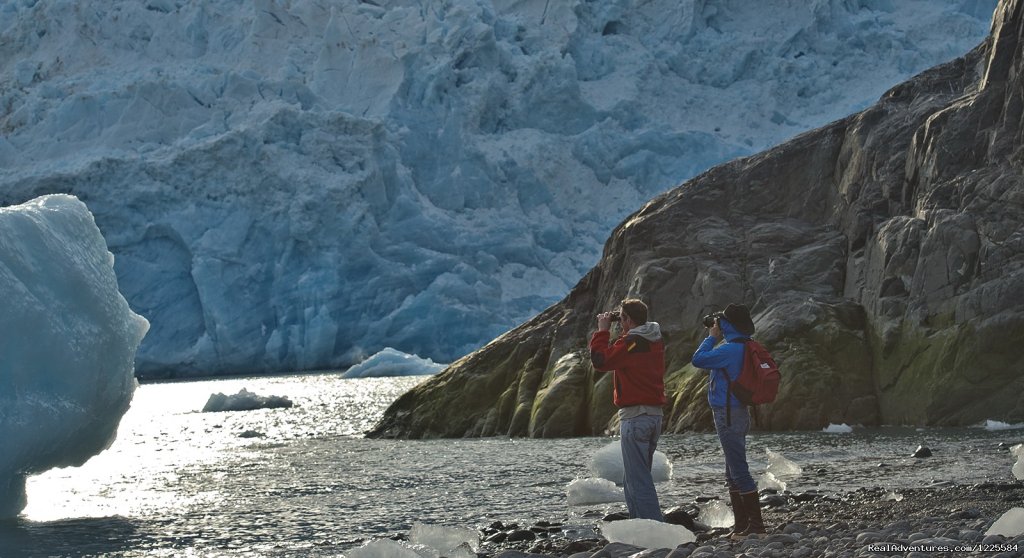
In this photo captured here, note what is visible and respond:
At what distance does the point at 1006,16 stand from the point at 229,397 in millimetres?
26481

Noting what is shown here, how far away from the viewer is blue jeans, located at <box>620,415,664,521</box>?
25.2 ft

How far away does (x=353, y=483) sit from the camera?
1459 centimetres

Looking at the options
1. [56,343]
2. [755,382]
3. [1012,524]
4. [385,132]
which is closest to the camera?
[1012,524]

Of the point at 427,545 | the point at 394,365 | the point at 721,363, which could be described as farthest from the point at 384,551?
the point at 394,365

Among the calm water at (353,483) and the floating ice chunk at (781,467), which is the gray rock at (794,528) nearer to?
the calm water at (353,483)

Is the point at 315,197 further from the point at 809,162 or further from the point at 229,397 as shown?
the point at 809,162

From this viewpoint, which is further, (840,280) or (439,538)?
(840,280)

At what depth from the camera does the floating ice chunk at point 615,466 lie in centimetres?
1265

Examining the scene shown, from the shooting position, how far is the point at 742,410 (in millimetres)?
7754

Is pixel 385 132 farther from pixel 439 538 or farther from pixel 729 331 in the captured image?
pixel 729 331

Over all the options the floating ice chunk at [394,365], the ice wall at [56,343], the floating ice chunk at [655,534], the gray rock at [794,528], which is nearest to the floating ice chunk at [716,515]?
the gray rock at [794,528]

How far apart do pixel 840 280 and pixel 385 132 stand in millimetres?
35546

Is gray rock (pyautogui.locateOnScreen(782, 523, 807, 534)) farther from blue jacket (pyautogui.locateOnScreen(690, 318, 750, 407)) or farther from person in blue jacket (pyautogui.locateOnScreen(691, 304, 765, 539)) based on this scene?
blue jacket (pyautogui.locateOnScreen(690, 318, 750, 407))

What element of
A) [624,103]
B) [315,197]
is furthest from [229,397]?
[624,103]
